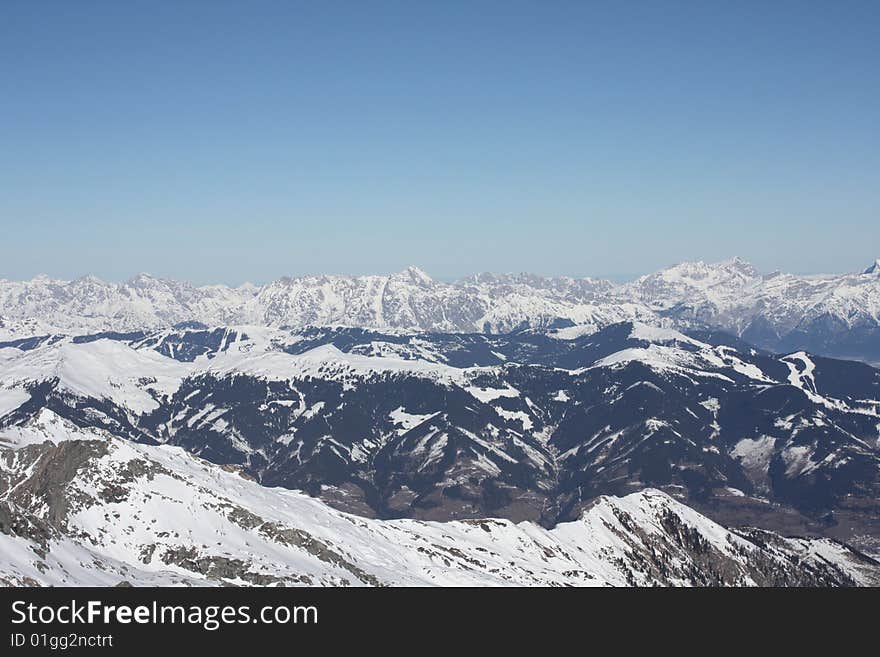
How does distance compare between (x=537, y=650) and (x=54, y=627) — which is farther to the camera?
(x=54, y=627)

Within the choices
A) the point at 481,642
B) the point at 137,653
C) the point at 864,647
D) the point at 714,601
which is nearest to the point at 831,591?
the point at 864,647

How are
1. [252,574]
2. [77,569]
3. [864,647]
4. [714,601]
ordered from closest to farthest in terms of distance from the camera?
[864,647] < [714,601] < [77,569] < [252,574]

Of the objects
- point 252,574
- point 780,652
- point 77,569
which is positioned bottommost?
point 252,574

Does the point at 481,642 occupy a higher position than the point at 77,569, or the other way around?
the point at 481,642

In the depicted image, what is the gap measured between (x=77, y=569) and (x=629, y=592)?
169m

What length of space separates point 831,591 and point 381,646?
13.1 meters

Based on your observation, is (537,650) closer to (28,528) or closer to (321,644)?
(321,644)

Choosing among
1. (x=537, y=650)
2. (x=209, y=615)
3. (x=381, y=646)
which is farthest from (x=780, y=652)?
(x=209, y=615)

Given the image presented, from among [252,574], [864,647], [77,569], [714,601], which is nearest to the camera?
[864,647]

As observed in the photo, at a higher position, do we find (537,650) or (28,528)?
(537,650)

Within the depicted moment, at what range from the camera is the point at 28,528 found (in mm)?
162875

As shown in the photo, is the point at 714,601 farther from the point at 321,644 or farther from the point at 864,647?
the point at 321,644

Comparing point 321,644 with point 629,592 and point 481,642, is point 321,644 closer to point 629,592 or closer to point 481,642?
point 481,642

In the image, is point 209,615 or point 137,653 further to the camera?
point 209,615
